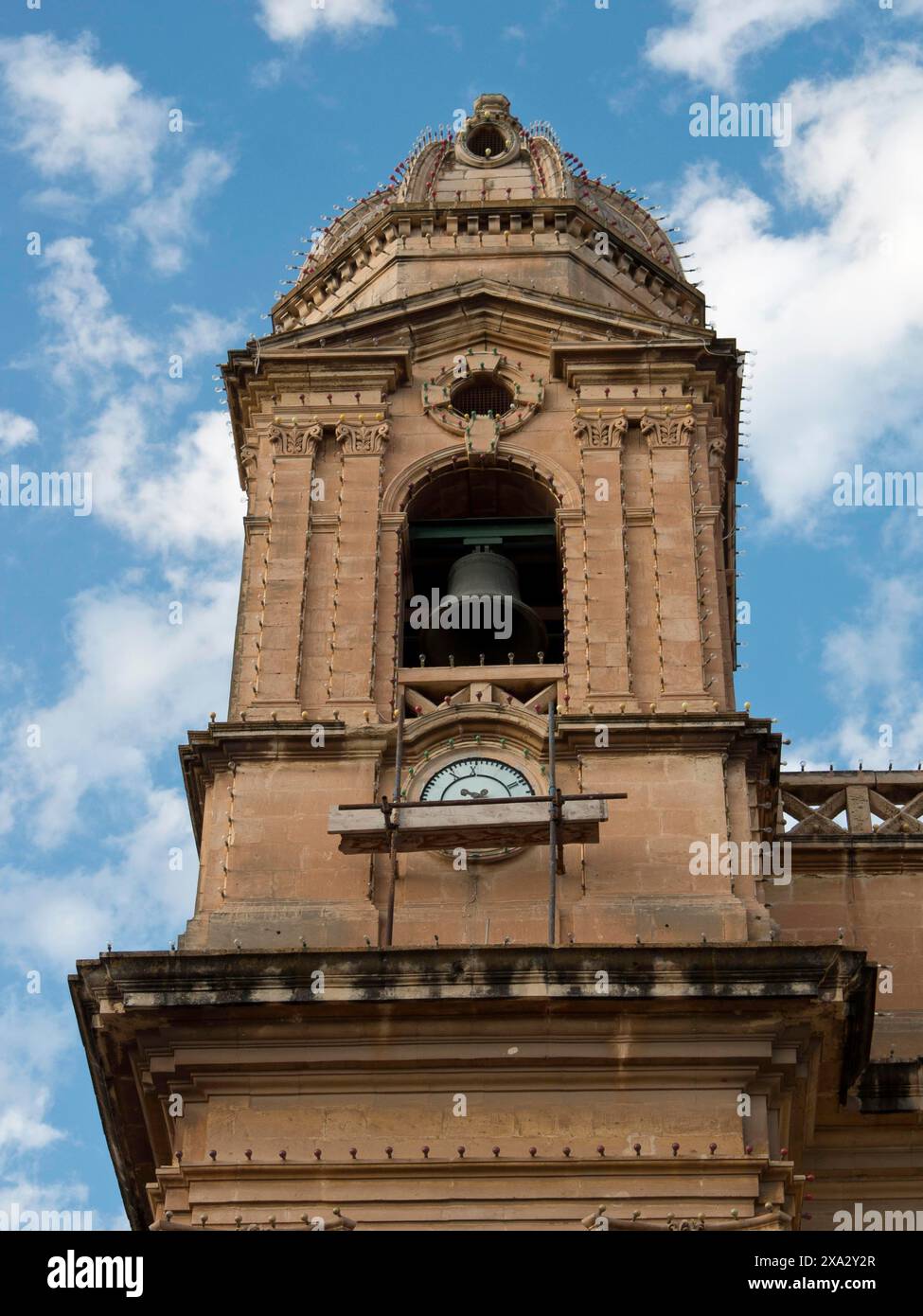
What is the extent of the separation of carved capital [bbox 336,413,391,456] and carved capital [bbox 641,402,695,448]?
332cm

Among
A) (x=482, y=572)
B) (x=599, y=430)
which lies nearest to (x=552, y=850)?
(x=482, y=572)

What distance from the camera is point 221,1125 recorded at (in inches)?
1133

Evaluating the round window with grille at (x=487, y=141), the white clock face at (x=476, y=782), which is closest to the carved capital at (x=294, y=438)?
the white clock face at (x=476, y=782)

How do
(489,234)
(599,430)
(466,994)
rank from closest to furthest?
(466,994)
(599,430)
(489,234)

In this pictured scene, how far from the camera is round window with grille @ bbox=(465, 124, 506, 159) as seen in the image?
42.4 meters

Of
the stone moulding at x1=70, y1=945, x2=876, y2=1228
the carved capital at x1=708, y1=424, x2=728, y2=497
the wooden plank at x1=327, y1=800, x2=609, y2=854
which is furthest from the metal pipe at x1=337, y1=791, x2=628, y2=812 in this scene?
the carved capital at x1=708, y1=424, x2=728, y2=497

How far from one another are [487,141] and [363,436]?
7.94 metres

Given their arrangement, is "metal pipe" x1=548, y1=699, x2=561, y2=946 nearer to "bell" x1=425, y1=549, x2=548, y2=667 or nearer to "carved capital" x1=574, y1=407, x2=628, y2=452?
"bell" x1=425, y1=549, x2=548, y2=667

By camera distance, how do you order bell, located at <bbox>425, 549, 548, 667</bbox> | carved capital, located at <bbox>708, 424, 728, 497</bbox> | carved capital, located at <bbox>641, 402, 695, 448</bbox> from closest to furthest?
bell, located at <bbox>425, 549, 548, 667</bbox>
carved capital, located at <bbox>641, 402, 695, 448</bbox>
carved capital, located at <bbox>708, 424, 728, 497</bbox>

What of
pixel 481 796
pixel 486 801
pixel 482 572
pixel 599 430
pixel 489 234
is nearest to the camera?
pixel 486 801

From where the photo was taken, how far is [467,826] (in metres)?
30.9

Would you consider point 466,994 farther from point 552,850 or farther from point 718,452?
point 718,452

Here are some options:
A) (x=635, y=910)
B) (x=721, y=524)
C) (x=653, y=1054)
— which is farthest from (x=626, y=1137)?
(x=721, y=524)
